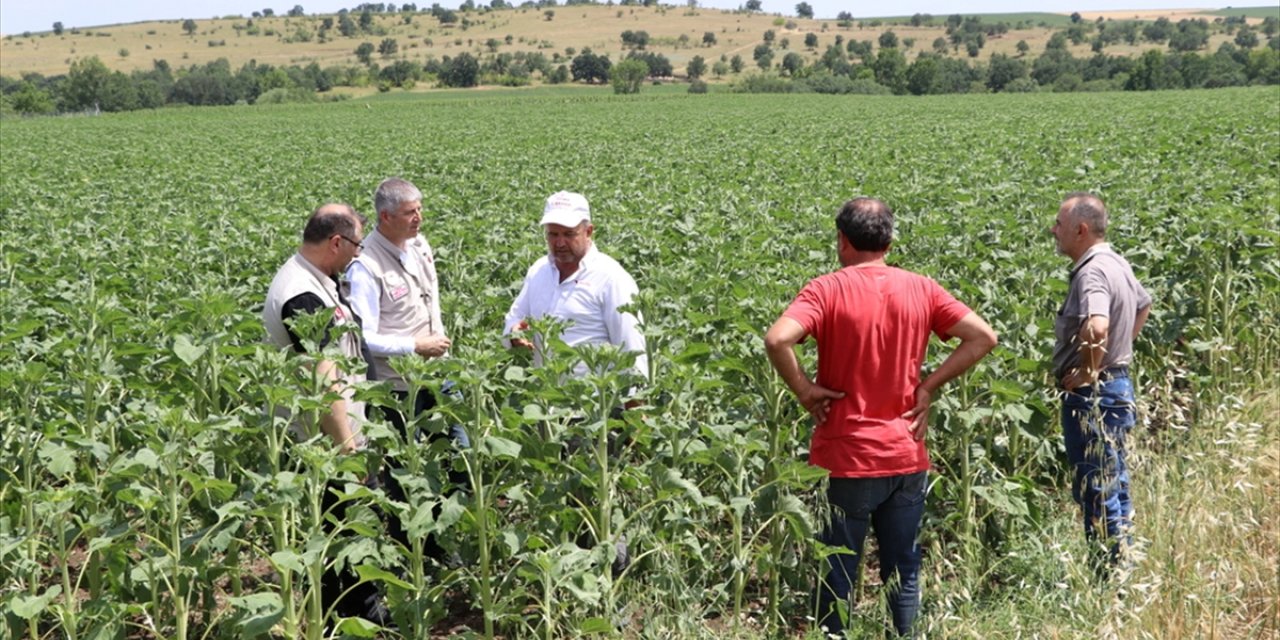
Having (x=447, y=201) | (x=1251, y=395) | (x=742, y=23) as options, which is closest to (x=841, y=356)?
(x=1251, y=395)

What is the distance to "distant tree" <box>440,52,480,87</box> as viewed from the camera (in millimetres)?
105500

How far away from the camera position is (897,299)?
4648mm

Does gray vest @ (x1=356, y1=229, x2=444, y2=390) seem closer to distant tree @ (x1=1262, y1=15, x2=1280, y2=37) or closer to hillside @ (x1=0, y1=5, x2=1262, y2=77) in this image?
hillside @ (x1=0, y1=5, x2=1262, y2=77)

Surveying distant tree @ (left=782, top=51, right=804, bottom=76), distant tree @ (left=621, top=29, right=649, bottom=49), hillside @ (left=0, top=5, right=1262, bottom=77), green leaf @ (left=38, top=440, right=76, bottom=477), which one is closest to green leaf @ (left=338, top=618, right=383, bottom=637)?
green leaf @ (left=38, top=440, right=76, bottom=477)

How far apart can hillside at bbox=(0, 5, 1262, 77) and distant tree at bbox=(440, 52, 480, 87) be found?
98.3 feet

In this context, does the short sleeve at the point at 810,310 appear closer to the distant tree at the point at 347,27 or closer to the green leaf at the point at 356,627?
the green leaf at the point at 356,627

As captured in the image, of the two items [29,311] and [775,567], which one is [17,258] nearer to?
[29,311]

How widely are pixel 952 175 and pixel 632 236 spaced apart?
9457mm

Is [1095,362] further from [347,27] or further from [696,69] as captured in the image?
[347,27]

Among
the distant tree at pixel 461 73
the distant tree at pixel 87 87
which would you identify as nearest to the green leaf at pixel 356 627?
the distant tree at pixel 87 87

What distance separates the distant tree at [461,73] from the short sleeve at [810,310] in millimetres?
104098

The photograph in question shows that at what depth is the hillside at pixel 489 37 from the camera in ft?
490

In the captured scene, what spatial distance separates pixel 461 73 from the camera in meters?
106

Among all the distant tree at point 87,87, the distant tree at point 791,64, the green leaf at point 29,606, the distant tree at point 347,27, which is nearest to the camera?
the green leaf at point 29,606
